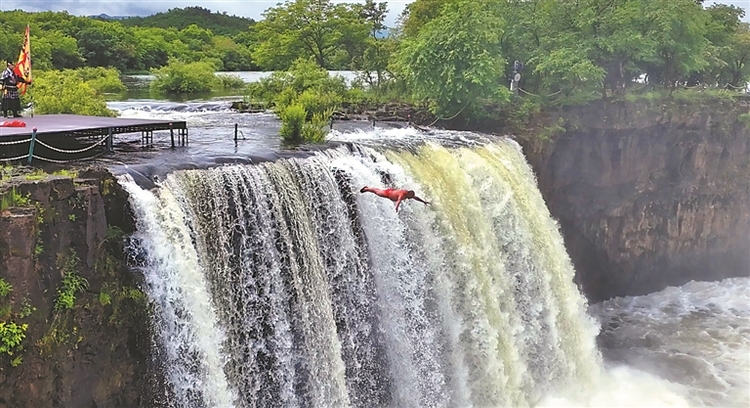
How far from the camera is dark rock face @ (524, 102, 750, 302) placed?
849 inches

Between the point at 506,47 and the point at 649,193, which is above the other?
the point at 506,47

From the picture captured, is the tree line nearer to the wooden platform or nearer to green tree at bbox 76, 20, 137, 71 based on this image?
green tree at bbox 76, 20, 137, 71

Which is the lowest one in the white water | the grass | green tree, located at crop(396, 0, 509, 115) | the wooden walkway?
the white water

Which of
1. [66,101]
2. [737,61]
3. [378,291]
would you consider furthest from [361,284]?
[737,61]

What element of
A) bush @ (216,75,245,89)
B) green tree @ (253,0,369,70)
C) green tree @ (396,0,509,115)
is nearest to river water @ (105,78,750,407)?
green tree @ (396,0,509,115)

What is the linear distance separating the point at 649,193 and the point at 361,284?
14.8 metres

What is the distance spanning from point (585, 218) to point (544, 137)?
368cm

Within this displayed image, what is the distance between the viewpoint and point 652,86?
26.2 m

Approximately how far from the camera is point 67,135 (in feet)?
39.5

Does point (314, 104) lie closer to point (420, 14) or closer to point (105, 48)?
point (420, 14)

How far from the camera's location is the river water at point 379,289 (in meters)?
10.4

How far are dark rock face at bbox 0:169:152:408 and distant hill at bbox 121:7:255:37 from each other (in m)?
66.5

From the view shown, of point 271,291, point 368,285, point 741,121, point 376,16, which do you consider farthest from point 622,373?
point 376,16

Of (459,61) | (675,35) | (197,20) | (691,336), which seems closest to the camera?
(691,336)
